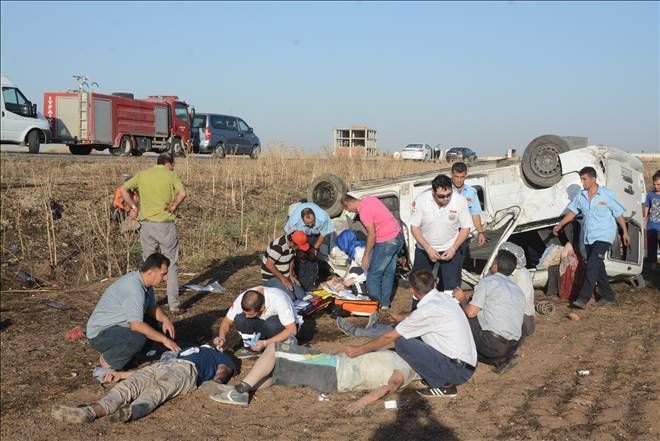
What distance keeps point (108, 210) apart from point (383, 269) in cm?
585

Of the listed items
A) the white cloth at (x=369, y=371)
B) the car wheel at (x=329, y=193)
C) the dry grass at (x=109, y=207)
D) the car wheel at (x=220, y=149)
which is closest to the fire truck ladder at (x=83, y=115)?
the car wheel at (x=220, y=149)

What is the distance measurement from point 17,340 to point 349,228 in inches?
174

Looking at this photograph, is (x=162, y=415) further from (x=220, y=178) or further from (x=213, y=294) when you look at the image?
(x=220, y=178)

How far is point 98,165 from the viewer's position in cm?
1853

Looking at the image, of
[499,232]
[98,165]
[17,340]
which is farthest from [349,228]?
[98,165]

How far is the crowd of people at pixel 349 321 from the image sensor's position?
19.8 ft

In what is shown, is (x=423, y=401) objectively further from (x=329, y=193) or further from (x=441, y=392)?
(x=329, y=193)

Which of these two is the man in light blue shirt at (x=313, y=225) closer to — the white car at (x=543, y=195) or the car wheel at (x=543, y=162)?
the white car at (x=543, y=195)

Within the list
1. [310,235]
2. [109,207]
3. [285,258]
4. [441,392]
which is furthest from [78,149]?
[441,392]

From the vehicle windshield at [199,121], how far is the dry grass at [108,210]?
6.48m

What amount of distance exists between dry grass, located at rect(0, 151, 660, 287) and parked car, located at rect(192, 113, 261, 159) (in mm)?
6168

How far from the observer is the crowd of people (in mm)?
6027

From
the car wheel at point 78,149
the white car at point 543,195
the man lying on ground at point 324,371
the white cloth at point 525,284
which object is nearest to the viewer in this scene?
the man lying on ground at point 324,371

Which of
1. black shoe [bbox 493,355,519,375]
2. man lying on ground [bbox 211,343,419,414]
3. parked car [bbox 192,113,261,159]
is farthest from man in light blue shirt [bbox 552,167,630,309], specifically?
parked car [bbox 192,113,261,159]
